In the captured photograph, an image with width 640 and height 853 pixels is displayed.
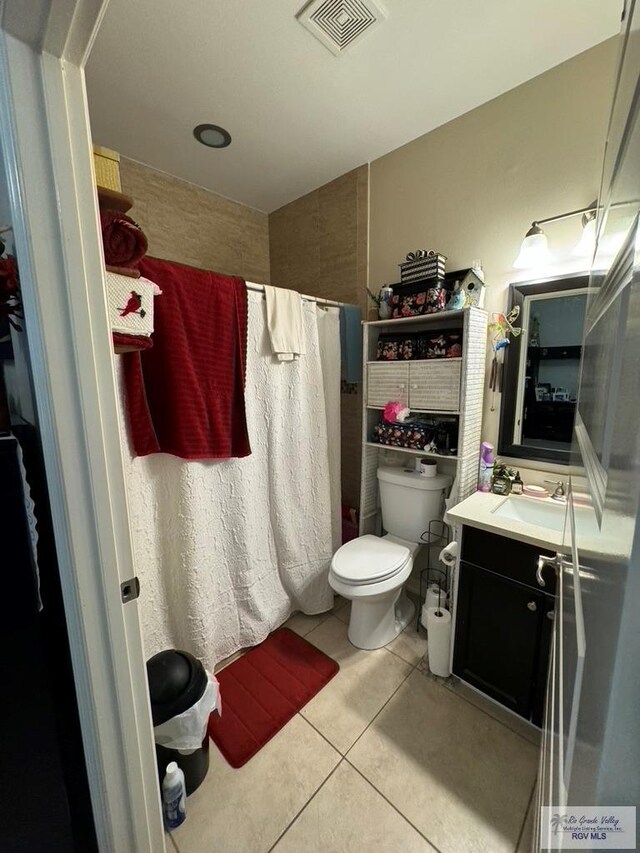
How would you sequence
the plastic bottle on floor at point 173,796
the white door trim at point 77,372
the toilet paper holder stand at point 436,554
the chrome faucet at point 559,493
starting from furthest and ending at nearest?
the toilet paper holder stand at point 436,554, the chrome faucet at point 559,493, the plastic bottle on floor at point 173,796, the white door trim at point 77,372

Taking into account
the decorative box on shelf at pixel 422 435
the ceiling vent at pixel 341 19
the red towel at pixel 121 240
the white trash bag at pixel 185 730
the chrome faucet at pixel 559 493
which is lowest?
the white trash bag at pixel 185 730

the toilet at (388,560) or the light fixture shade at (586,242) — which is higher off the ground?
the light fixture shade at (586,242)

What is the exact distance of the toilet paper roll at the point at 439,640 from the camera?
1.49m

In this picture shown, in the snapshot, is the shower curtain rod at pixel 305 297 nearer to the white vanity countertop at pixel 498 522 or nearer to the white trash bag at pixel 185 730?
the white vanity countertop at pixel 498 522

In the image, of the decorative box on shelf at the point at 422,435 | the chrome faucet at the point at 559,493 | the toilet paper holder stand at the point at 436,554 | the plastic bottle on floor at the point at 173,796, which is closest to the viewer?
the plastic bottle on floor at the point at 173,796

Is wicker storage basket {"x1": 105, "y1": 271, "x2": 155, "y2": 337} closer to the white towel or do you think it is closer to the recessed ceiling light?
the white towel

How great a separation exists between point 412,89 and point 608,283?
5.21ft

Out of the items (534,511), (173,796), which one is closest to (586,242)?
(534,511)

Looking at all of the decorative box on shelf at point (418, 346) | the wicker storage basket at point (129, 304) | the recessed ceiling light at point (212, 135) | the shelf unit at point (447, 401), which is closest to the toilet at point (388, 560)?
the shelf unit at point (447, 401)

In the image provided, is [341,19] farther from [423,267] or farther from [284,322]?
[284,322]

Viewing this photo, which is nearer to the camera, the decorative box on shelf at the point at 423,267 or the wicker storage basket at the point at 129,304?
the wicker storage basket at the point at 129,304

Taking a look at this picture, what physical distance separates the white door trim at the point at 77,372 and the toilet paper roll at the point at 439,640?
115 cm

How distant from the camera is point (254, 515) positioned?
168 cm

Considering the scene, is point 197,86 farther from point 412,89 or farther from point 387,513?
point 387,513
